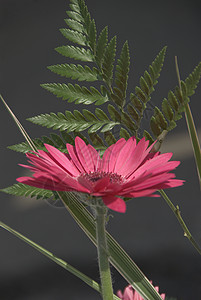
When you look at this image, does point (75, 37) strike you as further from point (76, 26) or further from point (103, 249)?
point (103, 249)

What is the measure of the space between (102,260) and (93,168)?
5cm

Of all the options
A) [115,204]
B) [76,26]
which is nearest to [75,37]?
[76,26]

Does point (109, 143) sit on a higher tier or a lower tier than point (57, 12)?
lower

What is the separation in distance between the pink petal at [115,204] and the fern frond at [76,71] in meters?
0.08

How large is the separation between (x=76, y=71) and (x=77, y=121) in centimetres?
2

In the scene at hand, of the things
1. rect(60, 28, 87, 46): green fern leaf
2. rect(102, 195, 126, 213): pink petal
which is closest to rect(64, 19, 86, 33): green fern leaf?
rect(60, 28, 87, 46): green fern leaf

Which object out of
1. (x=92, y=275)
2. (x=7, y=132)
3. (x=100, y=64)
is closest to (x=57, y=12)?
(x=7, y=132)

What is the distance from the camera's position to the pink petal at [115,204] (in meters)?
0.13

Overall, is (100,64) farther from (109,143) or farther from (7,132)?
(7,132)

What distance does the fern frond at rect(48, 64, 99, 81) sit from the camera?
0.68ft

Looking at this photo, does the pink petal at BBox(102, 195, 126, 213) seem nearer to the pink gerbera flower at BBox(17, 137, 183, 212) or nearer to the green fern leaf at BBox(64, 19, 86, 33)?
the pink gerbera flower at BBox(17, 137, 183, 212)

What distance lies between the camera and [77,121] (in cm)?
21

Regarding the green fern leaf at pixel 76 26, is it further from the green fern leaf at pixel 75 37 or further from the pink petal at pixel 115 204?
the pink petal at pixel 115 204

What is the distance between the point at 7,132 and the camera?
2.97 ft
